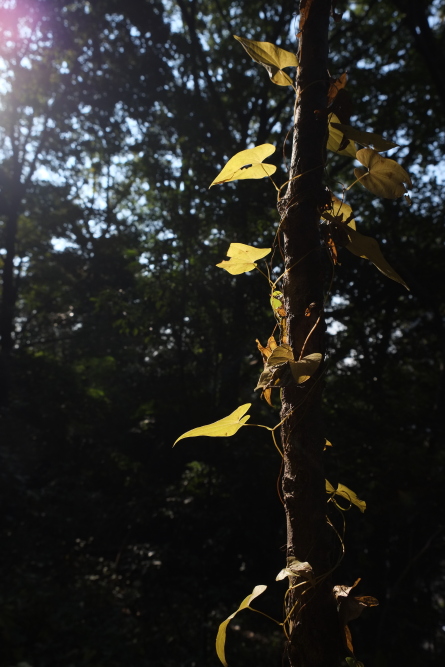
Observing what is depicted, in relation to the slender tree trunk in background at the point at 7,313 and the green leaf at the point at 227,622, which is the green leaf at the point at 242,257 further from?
the slender tree trunk in background at the point at 7,313

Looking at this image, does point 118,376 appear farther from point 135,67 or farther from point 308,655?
point 308,655

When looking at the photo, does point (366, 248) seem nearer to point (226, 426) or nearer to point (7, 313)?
point (226, 426)

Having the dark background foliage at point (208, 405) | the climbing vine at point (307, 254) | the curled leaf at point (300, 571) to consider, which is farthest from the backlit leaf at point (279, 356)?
the dark background foliage at point (208, 405)

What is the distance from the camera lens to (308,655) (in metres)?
0.66

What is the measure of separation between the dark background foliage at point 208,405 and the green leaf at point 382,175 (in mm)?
2886

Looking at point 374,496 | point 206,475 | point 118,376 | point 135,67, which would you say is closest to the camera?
point 374,496

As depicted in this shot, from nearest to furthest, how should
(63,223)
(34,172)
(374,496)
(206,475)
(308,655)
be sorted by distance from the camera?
(308,655) → (374,496) → (206,475) → (34,172) → (63,223)

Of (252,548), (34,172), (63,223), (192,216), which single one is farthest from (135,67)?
(252,548)

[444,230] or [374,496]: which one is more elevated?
[444,230]

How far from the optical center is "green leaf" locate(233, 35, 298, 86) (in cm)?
86

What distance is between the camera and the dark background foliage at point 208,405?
12.0 ft

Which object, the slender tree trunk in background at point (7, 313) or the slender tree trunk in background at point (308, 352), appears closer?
the slender tree trunk in background at point (308, 352)

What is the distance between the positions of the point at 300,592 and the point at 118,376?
223 inches

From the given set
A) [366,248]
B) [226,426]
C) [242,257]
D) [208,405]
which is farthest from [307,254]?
[208,405]
